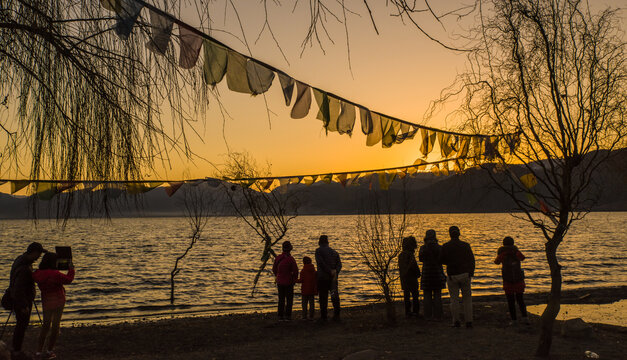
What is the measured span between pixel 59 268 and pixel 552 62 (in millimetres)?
8047

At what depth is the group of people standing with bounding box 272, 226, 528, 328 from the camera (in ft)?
30.5

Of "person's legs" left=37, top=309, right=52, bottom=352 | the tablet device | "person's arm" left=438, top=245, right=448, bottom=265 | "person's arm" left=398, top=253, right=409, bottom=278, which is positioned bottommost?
"person's legs" left=37, top=309, right=52, bottom=352

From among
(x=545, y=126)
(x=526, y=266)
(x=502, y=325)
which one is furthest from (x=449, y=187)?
(x=526, y=266)

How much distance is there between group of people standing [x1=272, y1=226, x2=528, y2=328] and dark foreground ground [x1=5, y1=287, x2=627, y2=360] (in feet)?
1.44

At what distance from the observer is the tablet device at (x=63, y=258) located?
779cm

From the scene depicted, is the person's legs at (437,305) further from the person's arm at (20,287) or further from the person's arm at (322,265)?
the person's arm at (20,287)

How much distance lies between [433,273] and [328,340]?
2.79 m

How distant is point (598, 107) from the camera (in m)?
6.32

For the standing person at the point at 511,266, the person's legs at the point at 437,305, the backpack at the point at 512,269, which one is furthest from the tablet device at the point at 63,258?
the backpack at the point at 512,269

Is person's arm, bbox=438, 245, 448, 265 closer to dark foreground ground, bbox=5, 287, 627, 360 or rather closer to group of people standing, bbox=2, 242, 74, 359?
dark foreground ground, bbox=5, 287, 627, 360

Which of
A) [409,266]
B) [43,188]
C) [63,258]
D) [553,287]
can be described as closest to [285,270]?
[409,266]

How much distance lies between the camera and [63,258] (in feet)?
25.8

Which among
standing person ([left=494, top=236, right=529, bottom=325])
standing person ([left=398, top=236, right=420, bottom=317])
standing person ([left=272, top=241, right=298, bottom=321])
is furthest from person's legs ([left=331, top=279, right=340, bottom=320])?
standing person ([left=494, top=236, right=529, bottom=325])

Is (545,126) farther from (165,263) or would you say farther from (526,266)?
(165,263)
